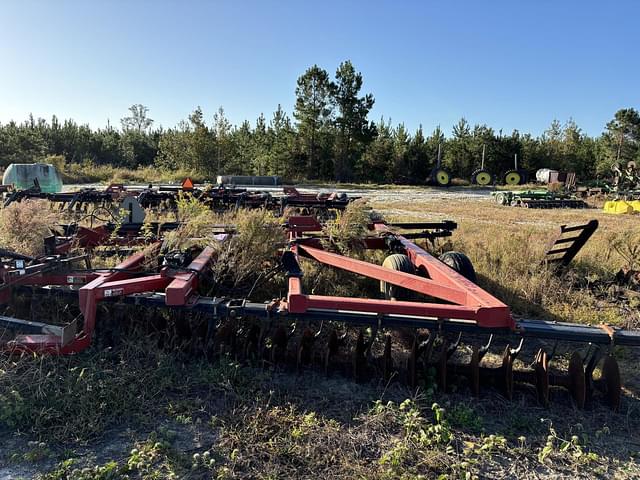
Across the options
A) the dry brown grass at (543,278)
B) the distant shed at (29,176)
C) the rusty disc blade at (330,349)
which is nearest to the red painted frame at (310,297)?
the rusty disc blade at (330,349)

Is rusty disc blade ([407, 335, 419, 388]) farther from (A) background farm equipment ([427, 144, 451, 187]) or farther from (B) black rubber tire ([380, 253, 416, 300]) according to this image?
(A) background farm equipment ([427, 144, 451, 187])

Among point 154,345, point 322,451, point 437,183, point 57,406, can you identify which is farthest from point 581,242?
point 437,183

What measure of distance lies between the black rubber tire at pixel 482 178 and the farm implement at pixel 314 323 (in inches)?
1170

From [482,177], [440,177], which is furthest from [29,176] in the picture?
[482,177]

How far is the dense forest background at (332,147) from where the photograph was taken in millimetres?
31641

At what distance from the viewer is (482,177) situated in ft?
104

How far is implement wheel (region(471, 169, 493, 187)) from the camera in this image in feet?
104

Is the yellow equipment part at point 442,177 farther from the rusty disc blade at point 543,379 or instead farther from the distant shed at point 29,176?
the rusty disc blade at point 543,379

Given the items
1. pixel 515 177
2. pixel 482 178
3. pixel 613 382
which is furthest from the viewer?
pixel 482 178

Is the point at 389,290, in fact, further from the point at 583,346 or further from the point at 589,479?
the point at 589,479

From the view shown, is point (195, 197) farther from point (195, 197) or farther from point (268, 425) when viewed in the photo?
point (268, 425)

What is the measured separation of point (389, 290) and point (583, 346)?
1.72 metres

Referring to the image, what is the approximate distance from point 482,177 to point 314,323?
30.9m

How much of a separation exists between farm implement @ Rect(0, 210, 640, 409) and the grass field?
124mm
